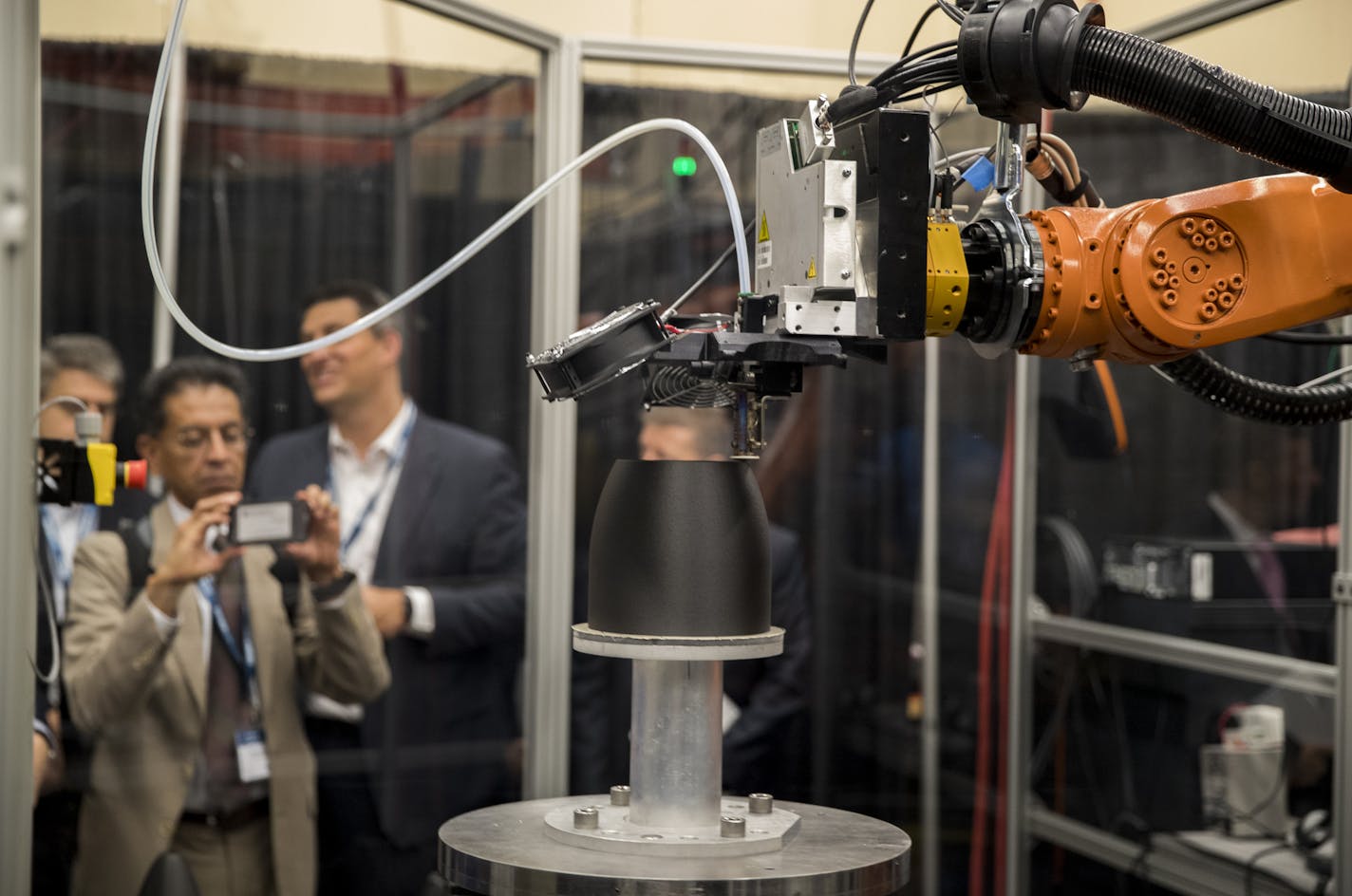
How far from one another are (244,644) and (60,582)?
0.34 m

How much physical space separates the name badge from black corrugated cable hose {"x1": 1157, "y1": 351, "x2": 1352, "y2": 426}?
1.67 meters

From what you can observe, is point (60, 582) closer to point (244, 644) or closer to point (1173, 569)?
point (244, 644)

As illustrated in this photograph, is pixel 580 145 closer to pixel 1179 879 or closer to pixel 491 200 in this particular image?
pixel 491 200

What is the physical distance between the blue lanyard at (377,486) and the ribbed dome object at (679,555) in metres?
1.44

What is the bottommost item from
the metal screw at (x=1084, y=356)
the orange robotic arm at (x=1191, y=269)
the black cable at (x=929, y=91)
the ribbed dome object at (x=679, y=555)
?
the ribbed dome object at (x=679, y=555)

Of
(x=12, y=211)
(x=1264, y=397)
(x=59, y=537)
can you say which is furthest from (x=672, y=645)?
(x=59, y=537)

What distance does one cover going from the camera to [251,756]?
2.40m

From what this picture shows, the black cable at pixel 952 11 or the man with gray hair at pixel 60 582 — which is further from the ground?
the black cable at pixel 952 11

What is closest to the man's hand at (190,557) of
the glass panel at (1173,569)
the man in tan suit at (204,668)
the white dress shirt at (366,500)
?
the man in tan suit at (204,668)

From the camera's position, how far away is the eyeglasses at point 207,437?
7.70 ft

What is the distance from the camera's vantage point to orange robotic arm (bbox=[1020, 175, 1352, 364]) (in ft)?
4.10

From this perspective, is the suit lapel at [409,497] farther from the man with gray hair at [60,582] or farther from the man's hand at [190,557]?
the man with gray hair at [60,582]

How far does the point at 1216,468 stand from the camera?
2637 millimetres

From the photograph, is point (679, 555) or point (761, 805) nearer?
point (679, 555)
